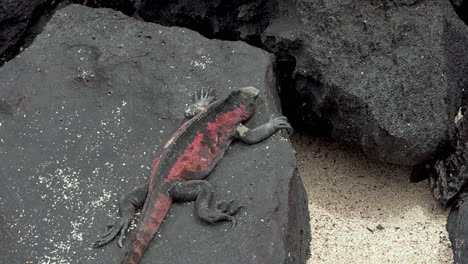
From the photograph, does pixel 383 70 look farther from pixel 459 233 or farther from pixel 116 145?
pixel 116 145

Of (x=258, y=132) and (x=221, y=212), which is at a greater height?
(x=258, y=132)

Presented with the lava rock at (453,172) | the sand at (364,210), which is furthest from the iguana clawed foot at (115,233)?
the lava rock at (453,172)

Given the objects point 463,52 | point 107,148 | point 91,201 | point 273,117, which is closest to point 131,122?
point 107,148

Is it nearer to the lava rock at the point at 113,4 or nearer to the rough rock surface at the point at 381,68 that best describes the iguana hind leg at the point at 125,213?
the rough rock surface at the point at 381,68

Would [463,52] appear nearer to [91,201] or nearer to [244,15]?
[244,15]

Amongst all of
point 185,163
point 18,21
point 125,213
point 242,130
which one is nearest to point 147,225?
point 125,213

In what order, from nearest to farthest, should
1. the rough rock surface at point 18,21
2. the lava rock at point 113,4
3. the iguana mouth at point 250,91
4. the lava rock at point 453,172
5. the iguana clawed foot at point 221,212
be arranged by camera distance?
the iguana clawed foot at point 221,212 < the iguana mouth at point 250,91 < the lava rock at point 453,172 < the rough rock surface at point 18,21 < the lava rock at point 113,4

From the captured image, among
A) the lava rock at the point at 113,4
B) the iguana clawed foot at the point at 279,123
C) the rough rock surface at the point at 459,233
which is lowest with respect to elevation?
the rough rock surface at the point at 459,233

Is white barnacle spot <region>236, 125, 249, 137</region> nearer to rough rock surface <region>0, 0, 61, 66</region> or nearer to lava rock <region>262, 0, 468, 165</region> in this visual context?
lava rock <region>262, 0, 468, 165</region>
